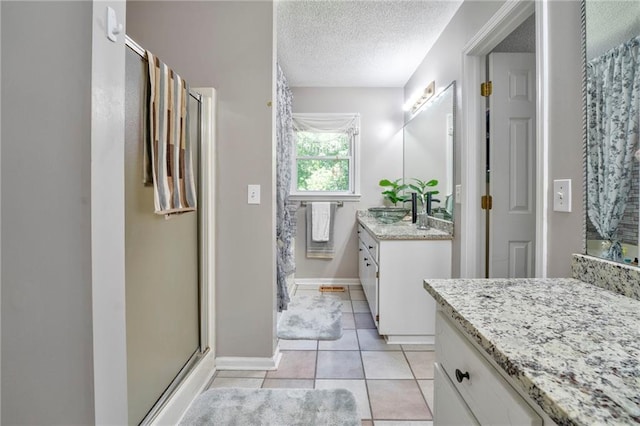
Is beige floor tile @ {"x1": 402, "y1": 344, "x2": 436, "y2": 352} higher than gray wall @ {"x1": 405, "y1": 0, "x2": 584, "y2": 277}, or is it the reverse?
gray wall @ {"x1": 405, "y1": 0, "x2": 584, "y2": 277}

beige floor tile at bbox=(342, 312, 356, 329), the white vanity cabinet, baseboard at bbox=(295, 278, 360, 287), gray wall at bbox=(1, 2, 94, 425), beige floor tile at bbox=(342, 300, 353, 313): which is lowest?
beige floor tile at bbox=(342, 312, 356, 329)

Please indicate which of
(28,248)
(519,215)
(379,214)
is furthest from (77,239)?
(379,214)

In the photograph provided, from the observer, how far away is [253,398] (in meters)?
1.56

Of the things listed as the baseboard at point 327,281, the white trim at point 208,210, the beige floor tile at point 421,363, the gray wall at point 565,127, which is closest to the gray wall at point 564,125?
the gray wall at point 565,127

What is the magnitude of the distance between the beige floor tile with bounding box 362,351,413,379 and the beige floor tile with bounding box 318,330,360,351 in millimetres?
123

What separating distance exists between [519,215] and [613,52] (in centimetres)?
118

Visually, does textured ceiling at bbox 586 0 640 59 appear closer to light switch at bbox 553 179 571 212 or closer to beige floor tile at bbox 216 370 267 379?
light switch at bbox 553 179 571 212

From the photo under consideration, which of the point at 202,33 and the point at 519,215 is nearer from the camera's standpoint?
the point at 202,33

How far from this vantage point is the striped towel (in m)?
1.19

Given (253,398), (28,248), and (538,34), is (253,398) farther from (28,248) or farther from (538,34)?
(538,34)

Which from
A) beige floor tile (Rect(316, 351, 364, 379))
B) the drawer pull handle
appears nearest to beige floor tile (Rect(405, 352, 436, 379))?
beige floor tile (Rect(316, 351, 364, 379))

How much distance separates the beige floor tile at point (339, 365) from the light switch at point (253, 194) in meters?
1.09

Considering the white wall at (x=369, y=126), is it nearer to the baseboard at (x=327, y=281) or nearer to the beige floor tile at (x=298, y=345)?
the baseboard at (x=327, y=281)

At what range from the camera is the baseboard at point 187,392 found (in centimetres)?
131
